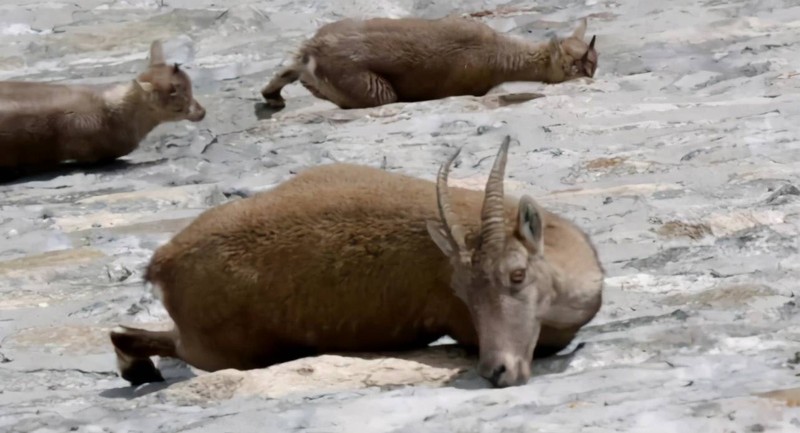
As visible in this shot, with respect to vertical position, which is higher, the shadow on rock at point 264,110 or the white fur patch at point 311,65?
the white fur patch at point 311,65

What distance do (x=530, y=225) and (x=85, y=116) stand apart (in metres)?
6.19

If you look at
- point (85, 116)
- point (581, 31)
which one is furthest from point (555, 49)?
point (85, 116)

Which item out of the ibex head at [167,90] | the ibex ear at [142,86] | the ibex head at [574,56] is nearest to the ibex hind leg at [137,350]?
the ibex head at [167,90]

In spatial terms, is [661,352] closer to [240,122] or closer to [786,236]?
[786,236]

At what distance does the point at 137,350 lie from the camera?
4828 millimetres

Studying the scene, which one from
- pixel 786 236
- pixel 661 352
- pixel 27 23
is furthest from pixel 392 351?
pixel 27 23

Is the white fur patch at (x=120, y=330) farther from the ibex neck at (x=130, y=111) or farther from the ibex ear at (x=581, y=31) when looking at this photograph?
the ibex ear at (x=581, y=31)

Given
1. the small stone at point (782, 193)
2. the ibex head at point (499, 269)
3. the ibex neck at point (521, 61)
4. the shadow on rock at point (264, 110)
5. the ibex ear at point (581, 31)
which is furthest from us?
the ibex neck at point (521, 61)

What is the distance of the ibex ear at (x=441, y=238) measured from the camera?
175 inches

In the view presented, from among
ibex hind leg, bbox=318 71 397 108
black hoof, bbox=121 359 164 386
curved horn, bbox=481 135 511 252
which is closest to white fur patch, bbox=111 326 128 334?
black hoof, bbox=121 359 164 386

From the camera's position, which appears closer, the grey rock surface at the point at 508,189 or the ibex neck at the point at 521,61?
the grey rock surface at the point at 508,189

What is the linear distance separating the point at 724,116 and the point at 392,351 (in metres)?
3.72

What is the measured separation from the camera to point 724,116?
25.5ft

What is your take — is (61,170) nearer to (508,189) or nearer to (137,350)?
(508,189)
